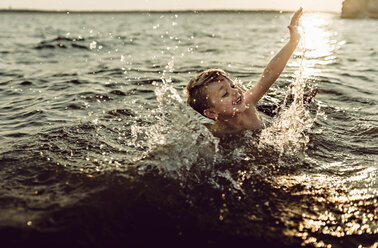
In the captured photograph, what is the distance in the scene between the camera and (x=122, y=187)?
2.95 m

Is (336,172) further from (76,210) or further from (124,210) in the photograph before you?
(76,210)

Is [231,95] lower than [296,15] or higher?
lower

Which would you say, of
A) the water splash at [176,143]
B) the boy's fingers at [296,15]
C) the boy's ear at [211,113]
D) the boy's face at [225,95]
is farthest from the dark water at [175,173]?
the boy's fingers at [296,15]

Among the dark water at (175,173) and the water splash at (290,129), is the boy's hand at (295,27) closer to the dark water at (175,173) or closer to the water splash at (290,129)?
the water splash at (290,129)

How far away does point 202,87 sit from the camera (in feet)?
13.3

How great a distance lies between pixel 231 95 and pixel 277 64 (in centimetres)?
66

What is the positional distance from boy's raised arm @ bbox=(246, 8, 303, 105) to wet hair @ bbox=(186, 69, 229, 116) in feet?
1.48

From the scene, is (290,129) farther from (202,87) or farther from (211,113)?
(202,87)

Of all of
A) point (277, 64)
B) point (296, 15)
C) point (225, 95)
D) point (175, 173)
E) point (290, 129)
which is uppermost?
point (296, 15)

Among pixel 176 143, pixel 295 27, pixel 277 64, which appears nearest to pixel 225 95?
pixel 277 64

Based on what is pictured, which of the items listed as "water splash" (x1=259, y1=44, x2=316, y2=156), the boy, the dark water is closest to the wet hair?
the boy

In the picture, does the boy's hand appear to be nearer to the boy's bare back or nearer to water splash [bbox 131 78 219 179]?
the boy's bare back

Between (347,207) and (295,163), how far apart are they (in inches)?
34.8

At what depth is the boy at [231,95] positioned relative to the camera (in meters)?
3.90
